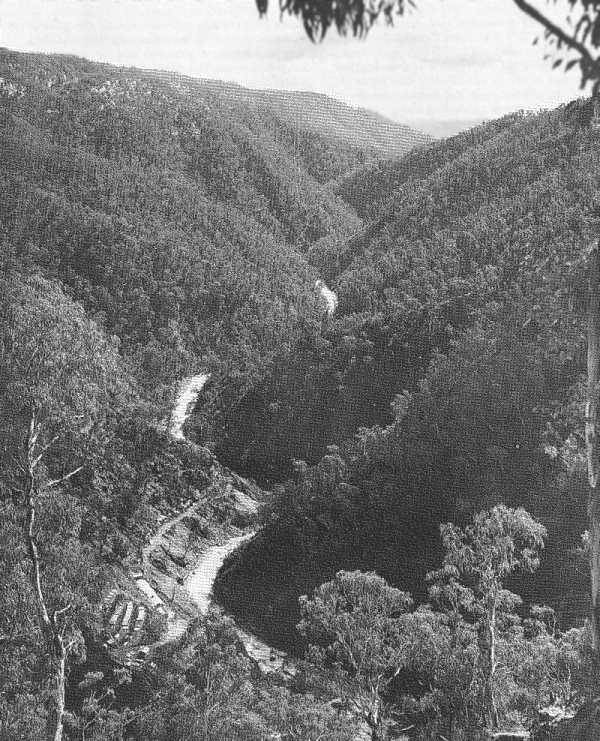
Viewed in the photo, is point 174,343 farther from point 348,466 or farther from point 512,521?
point 512,521

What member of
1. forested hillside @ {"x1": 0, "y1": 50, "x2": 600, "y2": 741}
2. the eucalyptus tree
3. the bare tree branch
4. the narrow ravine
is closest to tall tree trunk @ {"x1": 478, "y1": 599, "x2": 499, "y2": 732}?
forested hillside @ {"x1": 0, "y1": 50, "x2": 600, "y2": 741}

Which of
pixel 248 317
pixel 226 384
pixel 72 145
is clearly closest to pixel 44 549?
pixel 226 384

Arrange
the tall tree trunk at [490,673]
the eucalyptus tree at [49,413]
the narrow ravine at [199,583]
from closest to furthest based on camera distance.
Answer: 1. the eucalyptus tree at [49,413]
2. the tall tree trunk at [490,673]
3. the narrow ravine at [199,583]

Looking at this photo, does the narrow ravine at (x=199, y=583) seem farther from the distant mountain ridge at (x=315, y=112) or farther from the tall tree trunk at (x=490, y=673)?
the distant mountain ridge at (x=315, y=112)

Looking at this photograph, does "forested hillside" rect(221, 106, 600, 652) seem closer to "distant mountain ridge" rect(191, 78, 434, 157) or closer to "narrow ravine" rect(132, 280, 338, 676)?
"narrow ravine" rect(132, 280, 338, 676)

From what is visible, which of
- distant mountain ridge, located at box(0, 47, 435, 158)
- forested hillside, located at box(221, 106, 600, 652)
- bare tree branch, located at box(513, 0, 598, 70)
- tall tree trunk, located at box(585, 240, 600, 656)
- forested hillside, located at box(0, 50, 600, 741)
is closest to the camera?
bare tree branch, located at box(513, 0, 598, 70)

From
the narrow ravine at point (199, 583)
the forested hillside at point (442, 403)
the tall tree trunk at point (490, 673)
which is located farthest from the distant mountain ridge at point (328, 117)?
the tall tree trunk at point (490, 673)

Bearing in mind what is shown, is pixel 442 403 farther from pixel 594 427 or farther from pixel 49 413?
pixel 594 427

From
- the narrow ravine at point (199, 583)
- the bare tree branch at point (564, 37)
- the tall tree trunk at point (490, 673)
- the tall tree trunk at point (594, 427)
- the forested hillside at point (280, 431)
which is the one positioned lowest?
the narrow ravine at point (199, 583)

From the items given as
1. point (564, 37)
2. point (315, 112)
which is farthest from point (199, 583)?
point (315, 112)
